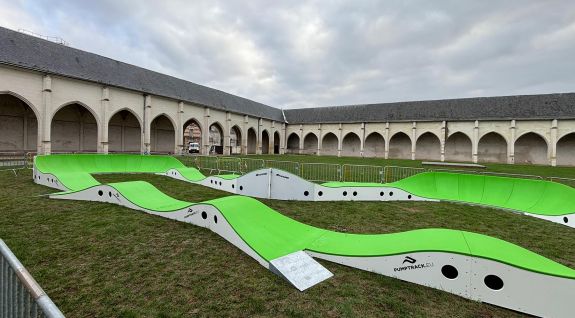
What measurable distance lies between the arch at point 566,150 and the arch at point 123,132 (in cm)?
5231

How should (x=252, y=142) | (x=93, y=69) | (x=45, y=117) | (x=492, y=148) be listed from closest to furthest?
(x=45, y=117)
(x=93, y=69)
(x=492, y=148)
(x=252, y=142)

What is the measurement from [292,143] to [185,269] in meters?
49.4

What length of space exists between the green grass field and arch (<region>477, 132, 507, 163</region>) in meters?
37.2

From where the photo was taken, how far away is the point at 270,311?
2.91m

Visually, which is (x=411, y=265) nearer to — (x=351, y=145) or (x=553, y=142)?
(x=553, y=142)

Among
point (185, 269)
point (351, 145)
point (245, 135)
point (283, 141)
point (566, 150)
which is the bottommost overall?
point (185, 269)

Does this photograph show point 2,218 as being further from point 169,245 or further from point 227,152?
point 227,152

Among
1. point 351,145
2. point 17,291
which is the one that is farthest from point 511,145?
point 17,291

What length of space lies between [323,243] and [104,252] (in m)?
3.67

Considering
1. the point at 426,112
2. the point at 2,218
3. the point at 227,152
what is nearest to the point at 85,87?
the point at 227,152

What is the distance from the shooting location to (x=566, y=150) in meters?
33.2

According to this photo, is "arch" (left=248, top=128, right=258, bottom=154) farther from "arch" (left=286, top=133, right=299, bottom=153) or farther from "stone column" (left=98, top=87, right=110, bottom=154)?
"stone column" (left=98, top=87, right=110, bottom=154)

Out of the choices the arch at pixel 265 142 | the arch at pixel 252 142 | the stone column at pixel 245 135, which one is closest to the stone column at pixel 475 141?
the stone column at pixel 245 135

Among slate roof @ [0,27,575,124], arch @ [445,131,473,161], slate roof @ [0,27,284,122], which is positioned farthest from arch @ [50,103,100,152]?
arch @ [445,131,473,161]
